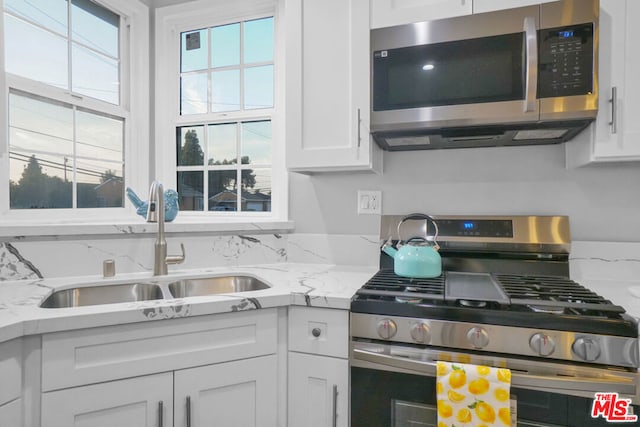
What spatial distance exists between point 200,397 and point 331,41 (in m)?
1.47

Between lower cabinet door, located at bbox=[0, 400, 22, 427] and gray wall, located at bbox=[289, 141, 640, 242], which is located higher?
gray wall, located at bbox=[289, 141, 640, 242]

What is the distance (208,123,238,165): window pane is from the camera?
2174mm

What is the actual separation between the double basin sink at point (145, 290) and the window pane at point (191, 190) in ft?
2.15

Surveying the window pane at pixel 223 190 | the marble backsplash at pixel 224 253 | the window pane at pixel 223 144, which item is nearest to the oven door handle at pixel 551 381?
the marble backsplash at pixel 224 253

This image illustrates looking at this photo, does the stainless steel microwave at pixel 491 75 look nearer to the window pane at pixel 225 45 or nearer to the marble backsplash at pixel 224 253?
the marble backsplash at pixel 224 253

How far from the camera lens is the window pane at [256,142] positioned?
6.95ft

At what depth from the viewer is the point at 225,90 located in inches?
86.5

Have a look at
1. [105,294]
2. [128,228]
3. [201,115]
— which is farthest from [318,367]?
[201,115]

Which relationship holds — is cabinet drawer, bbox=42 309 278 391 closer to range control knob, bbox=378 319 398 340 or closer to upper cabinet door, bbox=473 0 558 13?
range control knob, bbox=378 319 398 340

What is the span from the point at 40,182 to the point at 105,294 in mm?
705

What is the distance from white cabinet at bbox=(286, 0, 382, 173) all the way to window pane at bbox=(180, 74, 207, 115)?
0.79m

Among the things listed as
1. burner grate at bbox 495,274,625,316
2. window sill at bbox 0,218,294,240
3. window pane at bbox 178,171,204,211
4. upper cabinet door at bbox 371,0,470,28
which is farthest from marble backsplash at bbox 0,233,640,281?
upper cabinet door at bbox 371,0,470,28

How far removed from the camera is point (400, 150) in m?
1.80

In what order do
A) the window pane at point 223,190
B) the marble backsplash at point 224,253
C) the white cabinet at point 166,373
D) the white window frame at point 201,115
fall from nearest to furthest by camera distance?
the white cabinet at point 166,373, the marble backsplash at point 224,253, the white window frame at point 201,115, the window pane at point 223,190
